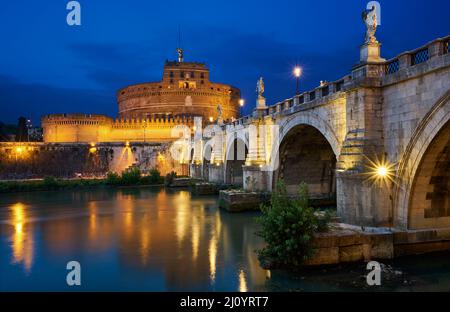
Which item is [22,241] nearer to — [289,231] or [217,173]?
[289,231]

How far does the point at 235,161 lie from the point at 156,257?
18552 mm

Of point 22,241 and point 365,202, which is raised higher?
point 365,202

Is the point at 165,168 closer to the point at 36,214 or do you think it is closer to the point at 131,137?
the point at 131,137

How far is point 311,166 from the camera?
20406 millimetres

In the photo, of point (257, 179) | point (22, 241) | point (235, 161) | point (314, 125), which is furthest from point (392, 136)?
point (235, 161)

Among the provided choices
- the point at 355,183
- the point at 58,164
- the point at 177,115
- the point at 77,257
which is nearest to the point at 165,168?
the point at 58,164

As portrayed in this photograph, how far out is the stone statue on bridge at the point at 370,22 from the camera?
1100 centimetres

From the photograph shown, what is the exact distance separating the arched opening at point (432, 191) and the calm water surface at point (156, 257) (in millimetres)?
962

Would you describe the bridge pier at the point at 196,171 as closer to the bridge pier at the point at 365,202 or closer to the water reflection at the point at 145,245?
the water reflection at the point at 145,245

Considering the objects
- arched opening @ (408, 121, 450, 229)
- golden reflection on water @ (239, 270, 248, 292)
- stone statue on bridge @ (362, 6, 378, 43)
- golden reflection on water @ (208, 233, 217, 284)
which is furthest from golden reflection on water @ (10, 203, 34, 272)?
stone statue on bridge @ (362, 6, 378, 43)

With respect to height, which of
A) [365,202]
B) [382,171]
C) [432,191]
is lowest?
[365,202]

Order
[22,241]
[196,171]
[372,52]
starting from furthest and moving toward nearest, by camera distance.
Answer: [196,171], [22,241], [372,52]

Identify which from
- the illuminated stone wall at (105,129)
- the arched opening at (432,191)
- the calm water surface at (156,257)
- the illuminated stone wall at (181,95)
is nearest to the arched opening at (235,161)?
the calm water surface at (156,257)

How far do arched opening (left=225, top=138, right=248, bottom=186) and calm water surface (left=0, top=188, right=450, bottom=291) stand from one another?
7.72 m
